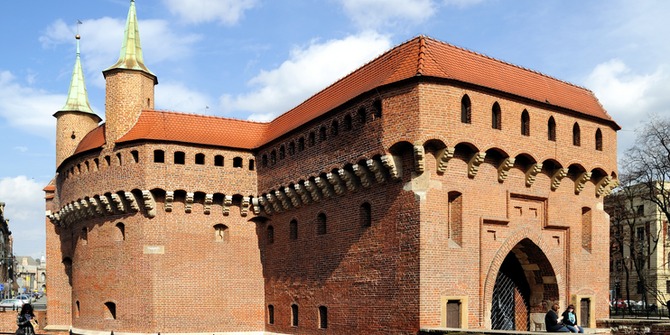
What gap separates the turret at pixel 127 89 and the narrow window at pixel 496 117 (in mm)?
15834

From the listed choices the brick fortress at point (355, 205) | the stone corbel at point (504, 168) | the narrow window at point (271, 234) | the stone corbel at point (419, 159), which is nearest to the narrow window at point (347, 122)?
the brick fortress at point (355, 205)

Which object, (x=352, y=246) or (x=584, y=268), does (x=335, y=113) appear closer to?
(x=352, y=246)

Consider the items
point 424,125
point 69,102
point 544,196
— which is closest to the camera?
point 424,125

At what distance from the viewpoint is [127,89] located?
3002 centimetres

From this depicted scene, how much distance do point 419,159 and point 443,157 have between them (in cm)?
77

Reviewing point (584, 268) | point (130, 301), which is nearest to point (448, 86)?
point (584, 268)

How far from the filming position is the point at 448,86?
65.6 ft

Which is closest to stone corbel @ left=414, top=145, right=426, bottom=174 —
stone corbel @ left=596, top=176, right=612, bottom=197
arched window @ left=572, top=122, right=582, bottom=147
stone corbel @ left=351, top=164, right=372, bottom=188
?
stone corbel @ left=351, top=164, right=372, bottom=188

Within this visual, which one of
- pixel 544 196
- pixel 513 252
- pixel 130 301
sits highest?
pixel 544 196

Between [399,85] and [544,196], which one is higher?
[399,85]

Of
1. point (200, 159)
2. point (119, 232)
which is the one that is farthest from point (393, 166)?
point (119, 232)

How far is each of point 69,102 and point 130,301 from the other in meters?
13.9

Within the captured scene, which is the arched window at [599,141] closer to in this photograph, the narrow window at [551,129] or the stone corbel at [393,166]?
the narrow window at [551,129]

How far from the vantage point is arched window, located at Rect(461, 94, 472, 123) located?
804 inches
